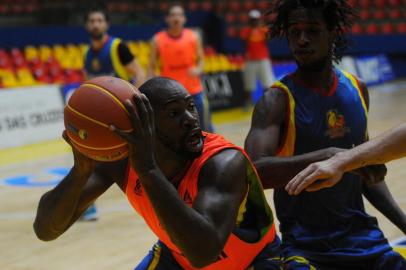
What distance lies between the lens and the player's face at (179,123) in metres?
2.78

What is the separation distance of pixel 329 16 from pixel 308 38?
0.21m

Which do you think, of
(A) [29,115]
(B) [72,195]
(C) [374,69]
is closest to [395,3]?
(C) [374,69]

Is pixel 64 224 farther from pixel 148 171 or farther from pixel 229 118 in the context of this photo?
pixel 229 118

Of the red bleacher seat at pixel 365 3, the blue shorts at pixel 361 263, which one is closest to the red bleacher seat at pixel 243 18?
the red bleacher seat at pixel 365 3

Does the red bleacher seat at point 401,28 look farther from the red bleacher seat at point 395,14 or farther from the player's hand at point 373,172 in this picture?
the player's hand at point 373,172

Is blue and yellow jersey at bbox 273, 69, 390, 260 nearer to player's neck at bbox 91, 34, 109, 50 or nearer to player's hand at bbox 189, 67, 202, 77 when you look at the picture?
player's neck at bbox 91, 34, 109, 50

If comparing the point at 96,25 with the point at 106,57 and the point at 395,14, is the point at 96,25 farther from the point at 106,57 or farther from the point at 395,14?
the point at 395,14

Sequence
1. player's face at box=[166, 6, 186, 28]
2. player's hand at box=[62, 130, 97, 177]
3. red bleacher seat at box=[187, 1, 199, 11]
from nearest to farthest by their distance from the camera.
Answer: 1. player's hand at box=[62, 130, 97, 177]
2. player's face at box=[166, 6, 186, 28]
3. red bleacher seat at box=[187, 1, 199, 11]

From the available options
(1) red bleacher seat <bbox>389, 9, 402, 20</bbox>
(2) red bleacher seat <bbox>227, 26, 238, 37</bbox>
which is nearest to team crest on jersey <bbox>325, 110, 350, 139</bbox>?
(2) red bleacher seat <bbox>227, 26, 238, 37</bbox>

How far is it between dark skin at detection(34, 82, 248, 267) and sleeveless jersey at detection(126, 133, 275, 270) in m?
0.09

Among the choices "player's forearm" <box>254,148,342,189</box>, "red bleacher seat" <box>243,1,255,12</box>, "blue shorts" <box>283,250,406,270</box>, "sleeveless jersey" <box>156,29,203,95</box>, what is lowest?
"red bleacher seat" <box>243,1,255,12</box>

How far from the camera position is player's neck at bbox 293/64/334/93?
3566 millimetres

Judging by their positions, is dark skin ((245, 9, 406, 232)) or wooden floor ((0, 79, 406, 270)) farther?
wooden floor ((0, 79, 406, 270))

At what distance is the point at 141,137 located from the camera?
7.97 ft
